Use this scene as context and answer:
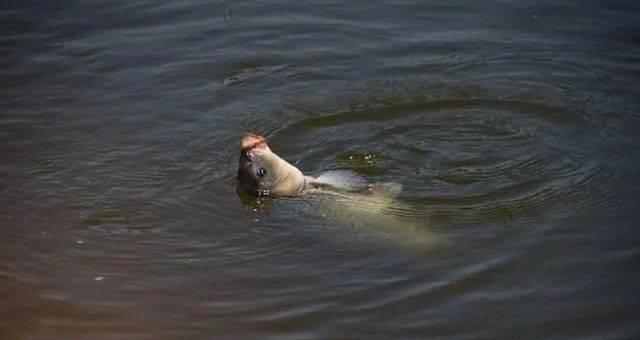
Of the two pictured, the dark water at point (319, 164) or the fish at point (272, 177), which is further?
the fish at point (272, 177)

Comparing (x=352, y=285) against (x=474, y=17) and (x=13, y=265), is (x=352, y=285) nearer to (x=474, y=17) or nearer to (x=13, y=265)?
(x=13, y=265)

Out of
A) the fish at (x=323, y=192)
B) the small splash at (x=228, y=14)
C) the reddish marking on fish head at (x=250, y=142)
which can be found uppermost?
the small splash at (x=228, y=14)

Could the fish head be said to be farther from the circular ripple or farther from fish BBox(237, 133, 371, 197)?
the circular ripple

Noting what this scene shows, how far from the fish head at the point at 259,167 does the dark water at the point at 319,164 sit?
0.18 metres

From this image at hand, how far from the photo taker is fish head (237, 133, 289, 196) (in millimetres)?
6355

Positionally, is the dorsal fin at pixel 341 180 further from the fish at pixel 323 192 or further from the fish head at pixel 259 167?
the fish head at pixel 259 167

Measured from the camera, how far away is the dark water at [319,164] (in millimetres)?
5438

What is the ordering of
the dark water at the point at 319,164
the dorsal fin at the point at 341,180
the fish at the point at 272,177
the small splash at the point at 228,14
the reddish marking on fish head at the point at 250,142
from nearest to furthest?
1. the dark water at the point at 319,164
2. the reddish marking on fish head at the point at 250,142
3. the fish at the point at 272,177
4. the dorsal fin at the point at 341,180
5. the small splash at the point at 228,14

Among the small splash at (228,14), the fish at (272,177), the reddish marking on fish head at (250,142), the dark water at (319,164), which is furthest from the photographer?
the small splash at (228,14)

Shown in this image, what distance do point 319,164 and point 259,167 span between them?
0.86 m

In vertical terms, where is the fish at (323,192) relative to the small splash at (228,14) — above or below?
below

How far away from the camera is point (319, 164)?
721cm

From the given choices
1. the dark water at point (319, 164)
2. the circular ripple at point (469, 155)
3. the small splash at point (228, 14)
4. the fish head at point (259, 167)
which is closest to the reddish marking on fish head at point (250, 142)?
the fish head at point (259, 167)

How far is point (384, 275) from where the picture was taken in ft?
18.8
